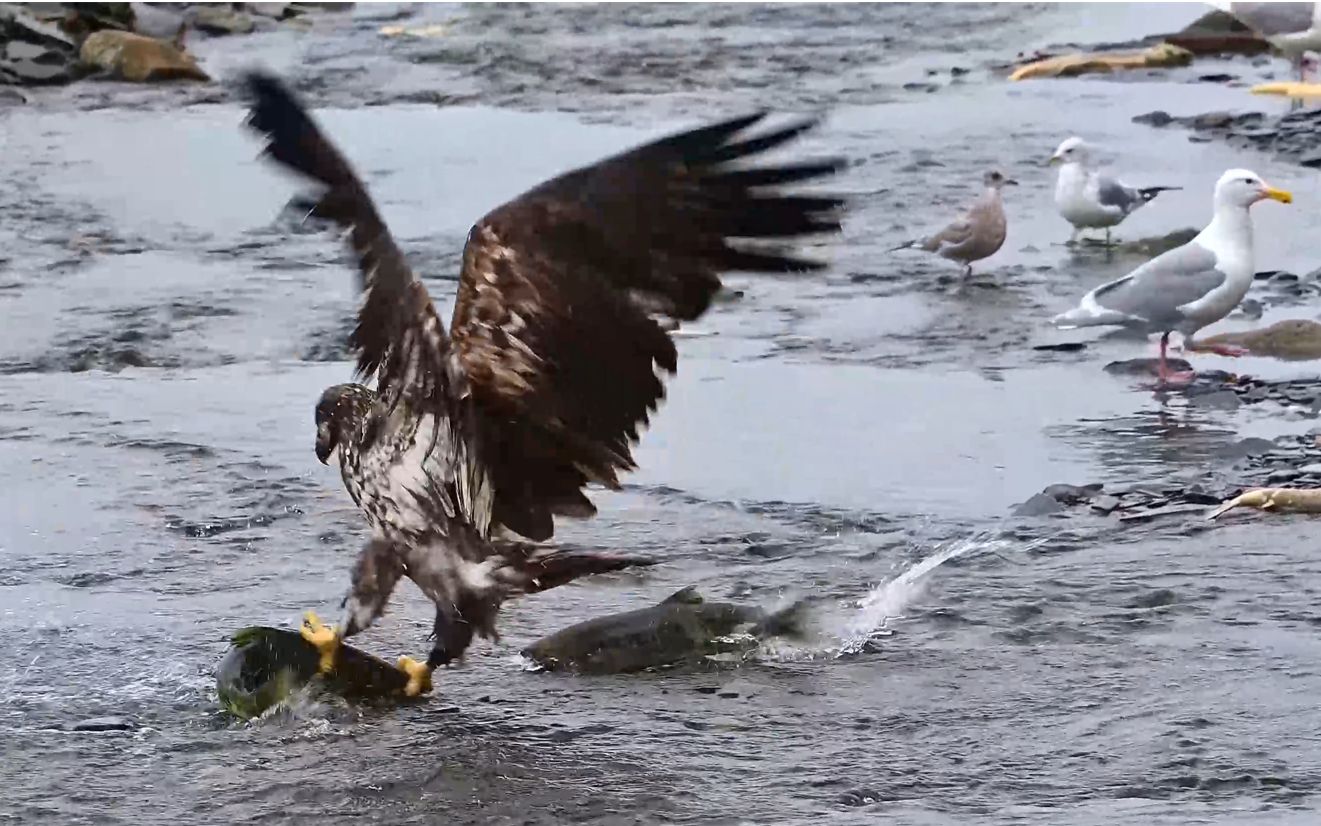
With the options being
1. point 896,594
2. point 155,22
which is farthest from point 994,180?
point 155,22

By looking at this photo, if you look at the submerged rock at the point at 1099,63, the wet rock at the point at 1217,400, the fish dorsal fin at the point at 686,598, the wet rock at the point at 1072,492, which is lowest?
the wet rock at the point at 1217,400

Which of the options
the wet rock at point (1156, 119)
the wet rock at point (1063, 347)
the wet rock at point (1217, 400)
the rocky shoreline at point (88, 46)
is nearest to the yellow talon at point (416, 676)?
the wet rock at point (1217, 400)

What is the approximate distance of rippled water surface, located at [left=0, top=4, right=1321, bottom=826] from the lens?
505 centimetres

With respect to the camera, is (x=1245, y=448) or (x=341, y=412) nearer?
(x=341, y=412)

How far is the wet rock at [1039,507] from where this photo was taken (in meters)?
7.05

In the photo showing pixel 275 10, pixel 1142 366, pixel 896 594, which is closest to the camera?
pixel 896 594

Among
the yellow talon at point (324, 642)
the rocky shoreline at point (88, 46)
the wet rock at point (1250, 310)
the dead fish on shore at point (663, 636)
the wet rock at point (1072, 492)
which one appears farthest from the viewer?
the rocky shoreline at point (88, 46)

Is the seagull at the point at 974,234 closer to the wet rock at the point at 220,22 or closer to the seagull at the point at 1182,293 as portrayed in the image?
the seagull at the point at 1182,293

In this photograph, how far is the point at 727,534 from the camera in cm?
703

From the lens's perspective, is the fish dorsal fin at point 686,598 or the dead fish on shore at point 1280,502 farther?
the dead fish on shore at point 1280,502

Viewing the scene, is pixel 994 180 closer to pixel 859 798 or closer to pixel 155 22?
pixel 859 798

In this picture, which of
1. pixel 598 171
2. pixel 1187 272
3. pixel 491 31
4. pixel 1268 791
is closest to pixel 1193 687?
pixel 1268 791

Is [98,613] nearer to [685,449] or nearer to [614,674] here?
[614,674]

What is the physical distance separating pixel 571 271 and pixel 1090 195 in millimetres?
5862
